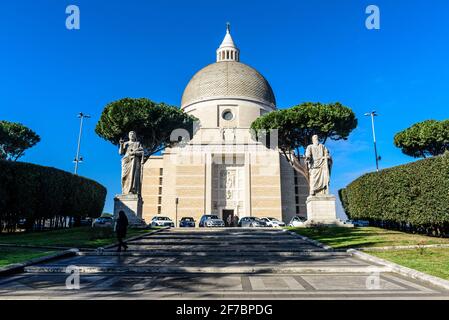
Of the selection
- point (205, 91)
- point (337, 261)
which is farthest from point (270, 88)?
point (337, 261)

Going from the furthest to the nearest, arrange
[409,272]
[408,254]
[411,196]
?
[411,196], [408,254], [409,272]

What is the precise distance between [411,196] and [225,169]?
111 feet

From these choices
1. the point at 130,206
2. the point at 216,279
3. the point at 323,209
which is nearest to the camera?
the point at 216,279

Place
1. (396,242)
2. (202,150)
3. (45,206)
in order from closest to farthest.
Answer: (396,242)
(45,206)
(202,150)

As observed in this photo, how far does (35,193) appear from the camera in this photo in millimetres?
21953

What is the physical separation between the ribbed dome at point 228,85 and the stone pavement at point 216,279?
1806 inches

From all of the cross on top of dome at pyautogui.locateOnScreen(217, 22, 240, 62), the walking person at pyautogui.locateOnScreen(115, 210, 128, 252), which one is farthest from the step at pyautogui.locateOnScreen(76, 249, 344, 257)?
the cross on top of dome at pyautogui.locateOnScreen(217, 22, 240, 62)

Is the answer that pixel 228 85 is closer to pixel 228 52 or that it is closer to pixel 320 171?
pixel 228 52

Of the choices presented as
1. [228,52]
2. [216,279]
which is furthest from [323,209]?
[228,52]

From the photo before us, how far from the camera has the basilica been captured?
48438 millimetres

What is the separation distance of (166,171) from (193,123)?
605 inches

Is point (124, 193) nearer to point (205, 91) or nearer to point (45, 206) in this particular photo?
point (45, 206)
